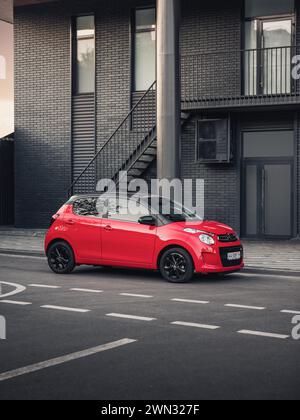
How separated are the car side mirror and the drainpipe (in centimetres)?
387

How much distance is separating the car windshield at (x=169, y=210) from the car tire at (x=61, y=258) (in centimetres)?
180

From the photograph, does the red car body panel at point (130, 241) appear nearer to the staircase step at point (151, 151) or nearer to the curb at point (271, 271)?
the curb at point (271, 271)

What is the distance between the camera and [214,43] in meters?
21.1

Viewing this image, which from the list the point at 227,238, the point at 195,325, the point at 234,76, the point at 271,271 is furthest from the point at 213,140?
the point at 195,325

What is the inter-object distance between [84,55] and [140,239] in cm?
1234

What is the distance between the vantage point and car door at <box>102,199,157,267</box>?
12.6 metres

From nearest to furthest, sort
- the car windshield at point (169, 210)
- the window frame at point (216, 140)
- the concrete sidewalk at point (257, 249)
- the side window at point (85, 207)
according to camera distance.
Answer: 1. the car windshield at point (169, 210)
2. the side window at point (85, 207)
3. the concrete sidewalk at point (257, 249)
4. the window frame at point (216, 140)

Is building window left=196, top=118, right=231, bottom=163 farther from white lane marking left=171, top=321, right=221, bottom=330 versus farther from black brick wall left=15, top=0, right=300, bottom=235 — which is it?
white lane marking left=171, top=321, right=221, bottom=330

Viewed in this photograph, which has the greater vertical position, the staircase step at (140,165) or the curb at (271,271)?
the staircase step at (140,165)

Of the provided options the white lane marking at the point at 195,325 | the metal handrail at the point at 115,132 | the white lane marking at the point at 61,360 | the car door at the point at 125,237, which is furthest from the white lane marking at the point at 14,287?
the metal handrail at the point at 115,132

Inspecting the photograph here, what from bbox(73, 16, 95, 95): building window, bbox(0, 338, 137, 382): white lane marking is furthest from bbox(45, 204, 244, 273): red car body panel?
bbox(73, 16, 95, 95): building window

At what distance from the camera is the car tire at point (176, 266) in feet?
39.8

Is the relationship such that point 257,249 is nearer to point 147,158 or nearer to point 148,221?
point 147,158

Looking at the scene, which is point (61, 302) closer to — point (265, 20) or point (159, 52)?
point (159, 52)
